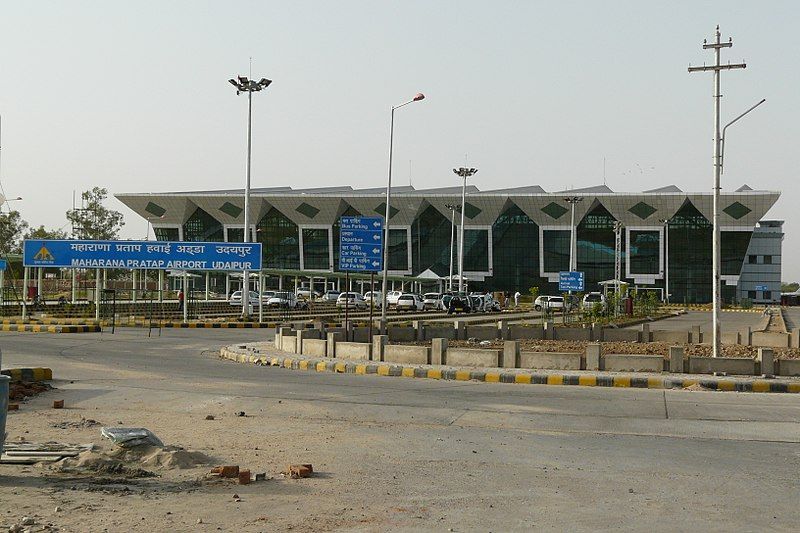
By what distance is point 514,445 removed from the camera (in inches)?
398

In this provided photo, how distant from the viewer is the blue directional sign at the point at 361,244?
27.5 metres

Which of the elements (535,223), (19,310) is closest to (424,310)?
(19,310)

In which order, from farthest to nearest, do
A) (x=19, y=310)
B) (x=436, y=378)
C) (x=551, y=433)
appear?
(x=19, y=310)
(x=436, y=378)
(x=551, y=433)

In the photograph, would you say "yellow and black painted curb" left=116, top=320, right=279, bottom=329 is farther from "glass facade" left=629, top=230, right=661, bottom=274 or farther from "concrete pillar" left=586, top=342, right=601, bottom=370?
"glass facade" left=629, top=230, right=661, bottom=274

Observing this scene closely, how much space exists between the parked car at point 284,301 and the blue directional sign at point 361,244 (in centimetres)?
3438

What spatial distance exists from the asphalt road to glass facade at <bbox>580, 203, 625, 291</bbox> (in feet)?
315

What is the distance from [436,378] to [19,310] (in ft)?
122

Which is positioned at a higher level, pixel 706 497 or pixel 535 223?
pixel 535 223

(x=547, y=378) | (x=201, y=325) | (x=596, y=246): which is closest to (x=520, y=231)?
(x=596, y=246)

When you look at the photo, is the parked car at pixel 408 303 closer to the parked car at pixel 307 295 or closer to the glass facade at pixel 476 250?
the parked car at pixel 307 295

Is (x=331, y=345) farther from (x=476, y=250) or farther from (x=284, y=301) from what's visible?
(x=476, y=250)

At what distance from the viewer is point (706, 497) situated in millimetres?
7457

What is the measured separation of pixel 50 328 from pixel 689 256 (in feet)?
292

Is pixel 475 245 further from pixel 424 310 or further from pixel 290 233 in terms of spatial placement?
pixel 424 310
